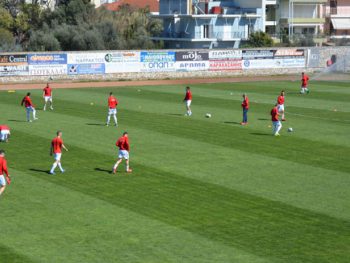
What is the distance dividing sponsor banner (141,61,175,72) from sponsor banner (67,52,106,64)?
14.8 feet

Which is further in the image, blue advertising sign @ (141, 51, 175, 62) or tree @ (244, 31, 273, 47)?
tree @ (244, 31, 273, 47)

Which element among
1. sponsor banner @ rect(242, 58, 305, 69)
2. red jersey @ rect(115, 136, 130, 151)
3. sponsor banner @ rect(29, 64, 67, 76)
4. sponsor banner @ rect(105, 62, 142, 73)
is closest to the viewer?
red jersey @ rect(115, 136, 130, 151)

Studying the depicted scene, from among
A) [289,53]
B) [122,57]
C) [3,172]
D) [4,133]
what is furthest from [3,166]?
[289,53]

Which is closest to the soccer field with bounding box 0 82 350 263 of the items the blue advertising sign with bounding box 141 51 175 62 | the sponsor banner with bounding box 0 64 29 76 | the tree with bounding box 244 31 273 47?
the sponsor banner with bounding box 0 64 29 76

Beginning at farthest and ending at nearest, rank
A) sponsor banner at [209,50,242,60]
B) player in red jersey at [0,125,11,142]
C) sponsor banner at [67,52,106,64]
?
sponsor banner at [209,50,242,60] < sponsor banner at [67,52,106,64] < player in red jersey at [0,125,11,142]

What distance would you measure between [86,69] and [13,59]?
672cm

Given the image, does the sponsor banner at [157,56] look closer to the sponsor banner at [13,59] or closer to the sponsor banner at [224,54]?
the sponsor banner at [224,54]

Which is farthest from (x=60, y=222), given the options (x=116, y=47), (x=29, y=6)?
(x=29, y=6)

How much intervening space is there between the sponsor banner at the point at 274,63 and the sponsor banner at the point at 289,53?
404 millimetres

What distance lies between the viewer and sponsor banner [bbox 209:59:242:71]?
7994 centimetres

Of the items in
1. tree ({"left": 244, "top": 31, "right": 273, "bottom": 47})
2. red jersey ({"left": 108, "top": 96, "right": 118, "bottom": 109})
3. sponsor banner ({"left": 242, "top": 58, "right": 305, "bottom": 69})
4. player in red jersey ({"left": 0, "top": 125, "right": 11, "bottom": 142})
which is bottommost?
player in red jersey ({"left": 0, "top": 125, "right": 11, "bottom": 142})

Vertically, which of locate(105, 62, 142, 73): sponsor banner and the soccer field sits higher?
locate(105, 62, 142, 73): sponsor banner

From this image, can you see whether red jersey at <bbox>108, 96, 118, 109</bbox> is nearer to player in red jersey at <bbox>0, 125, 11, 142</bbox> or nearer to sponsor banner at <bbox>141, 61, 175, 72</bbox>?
player in red jersey at <bbox>0, 125, 11, 142</bbox>

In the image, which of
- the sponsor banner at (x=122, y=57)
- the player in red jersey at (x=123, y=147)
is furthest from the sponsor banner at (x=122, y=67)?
the player in red jersey at (x=123, y=147)
